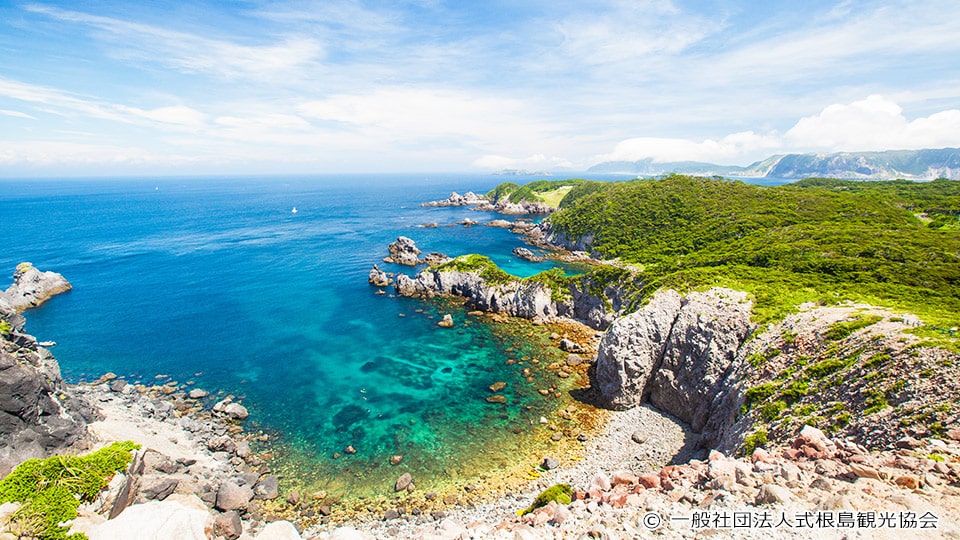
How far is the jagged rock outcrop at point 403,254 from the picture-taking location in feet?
316

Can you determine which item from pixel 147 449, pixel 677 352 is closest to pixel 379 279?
pixel 147 449

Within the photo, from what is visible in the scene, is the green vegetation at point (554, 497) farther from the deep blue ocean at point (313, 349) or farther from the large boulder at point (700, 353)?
the large boulder at point (700, 353)

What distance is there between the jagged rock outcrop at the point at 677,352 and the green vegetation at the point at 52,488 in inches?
1541

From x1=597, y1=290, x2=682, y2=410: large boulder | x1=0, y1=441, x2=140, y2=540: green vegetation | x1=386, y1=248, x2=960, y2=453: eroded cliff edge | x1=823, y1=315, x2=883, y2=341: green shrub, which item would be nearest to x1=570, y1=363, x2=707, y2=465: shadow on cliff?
x1=386, y1=248, x2=960, y2=453: eroded cliff edge

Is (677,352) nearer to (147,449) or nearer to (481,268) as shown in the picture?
(481,268)

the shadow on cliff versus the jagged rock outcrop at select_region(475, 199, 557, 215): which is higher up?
the jagged rock outcrop at select_region(475, 199, 557, 215)

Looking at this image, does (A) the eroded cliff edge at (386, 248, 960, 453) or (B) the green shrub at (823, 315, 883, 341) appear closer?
(A) the eroded cliff edge at (386, 248, 960, 453)

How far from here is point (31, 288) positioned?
69938 millimetres

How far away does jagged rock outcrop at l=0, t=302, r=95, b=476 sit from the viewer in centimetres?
2784

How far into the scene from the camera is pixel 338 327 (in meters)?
61.7

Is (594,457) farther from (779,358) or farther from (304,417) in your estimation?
(304,417)

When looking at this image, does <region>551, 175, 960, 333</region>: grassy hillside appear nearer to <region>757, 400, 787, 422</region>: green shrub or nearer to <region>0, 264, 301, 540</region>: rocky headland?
<region>757, 400, 787, 422</region>: green shrub

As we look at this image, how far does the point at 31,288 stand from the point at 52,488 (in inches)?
3006

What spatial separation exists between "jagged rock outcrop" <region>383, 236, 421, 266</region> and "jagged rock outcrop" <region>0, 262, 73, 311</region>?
61669 mm
